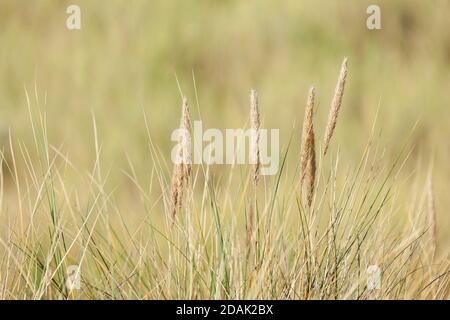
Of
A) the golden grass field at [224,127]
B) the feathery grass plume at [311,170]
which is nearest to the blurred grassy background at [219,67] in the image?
the golden grass field at [224,127]

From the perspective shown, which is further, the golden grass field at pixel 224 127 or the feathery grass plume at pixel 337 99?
the golden grass field at pixel 224 127

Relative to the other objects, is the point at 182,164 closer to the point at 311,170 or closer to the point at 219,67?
the point at 311,170

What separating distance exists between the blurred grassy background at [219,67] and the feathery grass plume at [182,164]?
0.87 m

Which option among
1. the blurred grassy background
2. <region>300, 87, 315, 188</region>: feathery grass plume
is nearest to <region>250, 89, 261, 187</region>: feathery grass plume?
<region>300, 87, 315, 188</region>: feathery grass plume

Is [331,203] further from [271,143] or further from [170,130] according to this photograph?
[170,130]

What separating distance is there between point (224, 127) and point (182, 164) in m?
1.05

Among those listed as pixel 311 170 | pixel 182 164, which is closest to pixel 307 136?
pixel 311 170

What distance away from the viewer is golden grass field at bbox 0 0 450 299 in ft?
4.70

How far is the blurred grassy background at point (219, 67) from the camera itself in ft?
7.97

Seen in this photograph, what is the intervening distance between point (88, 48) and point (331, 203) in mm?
1548

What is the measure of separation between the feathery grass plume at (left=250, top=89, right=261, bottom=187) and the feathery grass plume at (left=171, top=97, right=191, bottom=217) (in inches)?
3.7

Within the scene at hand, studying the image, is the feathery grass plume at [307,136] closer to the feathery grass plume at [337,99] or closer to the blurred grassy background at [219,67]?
the feathery grass plume at [337,99]

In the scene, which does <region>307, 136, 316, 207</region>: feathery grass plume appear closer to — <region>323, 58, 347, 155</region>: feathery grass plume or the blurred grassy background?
<region>323, 58, 347, 155</region>: feathery grass plume
